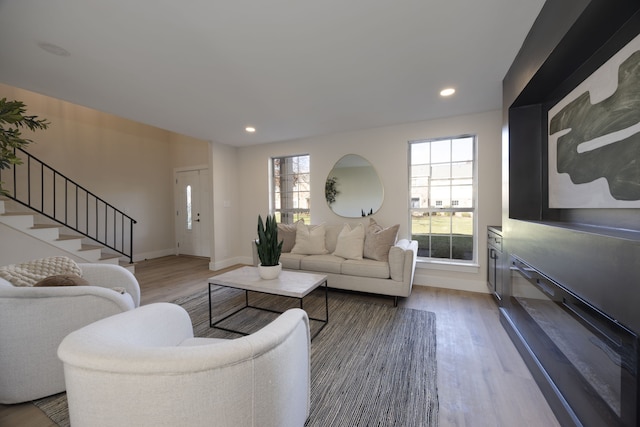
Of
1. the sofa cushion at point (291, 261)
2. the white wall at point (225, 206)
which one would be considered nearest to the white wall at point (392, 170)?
the white wall at point (225, 206)

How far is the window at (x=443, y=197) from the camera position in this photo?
10.7 feet

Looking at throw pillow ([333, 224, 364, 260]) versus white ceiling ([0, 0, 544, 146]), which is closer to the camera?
white ceiling ([0, 0, 544, 146])

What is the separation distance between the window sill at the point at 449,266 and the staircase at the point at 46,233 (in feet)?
14.9

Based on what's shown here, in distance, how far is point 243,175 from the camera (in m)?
4.84

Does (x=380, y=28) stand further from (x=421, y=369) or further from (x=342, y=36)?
(x=421, y=369)

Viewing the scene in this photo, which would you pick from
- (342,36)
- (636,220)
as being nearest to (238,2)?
(342,36)

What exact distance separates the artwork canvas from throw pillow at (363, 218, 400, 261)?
5.16 ft

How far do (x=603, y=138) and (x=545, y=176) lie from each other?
0.80 meters

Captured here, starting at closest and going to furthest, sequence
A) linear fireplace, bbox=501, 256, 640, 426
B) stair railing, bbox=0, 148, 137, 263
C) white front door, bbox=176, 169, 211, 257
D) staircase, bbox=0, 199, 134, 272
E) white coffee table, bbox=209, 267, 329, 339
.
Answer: linear fireplace, bbox=501, 256, 640, 426, white coffee table, bbox=209, 267, 329, 339, staircase, bbox=0, 199, 134, 272, stair railing, bbox=0, 148, 137, 263, white front door, bbox=176, 169, 211, 257

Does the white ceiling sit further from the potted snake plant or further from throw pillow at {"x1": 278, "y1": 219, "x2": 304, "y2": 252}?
throw pillow at {"x1": 278, "y1": 219, "x2": 304, "y2": 252}

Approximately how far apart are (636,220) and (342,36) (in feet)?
6.29

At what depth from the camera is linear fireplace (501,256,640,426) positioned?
922 mm

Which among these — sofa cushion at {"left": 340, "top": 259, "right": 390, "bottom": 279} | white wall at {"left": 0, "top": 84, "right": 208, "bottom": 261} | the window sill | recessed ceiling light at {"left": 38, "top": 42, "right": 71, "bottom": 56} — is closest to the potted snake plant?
sofa cushion at {"left": 340, "top": 259, "right": 390, "bottom": 279}

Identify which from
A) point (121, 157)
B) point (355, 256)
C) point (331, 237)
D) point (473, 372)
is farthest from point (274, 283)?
point (121, 157)
